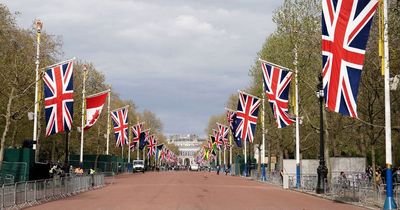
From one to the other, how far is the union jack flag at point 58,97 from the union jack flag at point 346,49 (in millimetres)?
16212

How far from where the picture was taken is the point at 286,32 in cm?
4178

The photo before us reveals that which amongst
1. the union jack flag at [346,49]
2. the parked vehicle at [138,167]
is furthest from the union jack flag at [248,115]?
the parked vehicle at [138,167]

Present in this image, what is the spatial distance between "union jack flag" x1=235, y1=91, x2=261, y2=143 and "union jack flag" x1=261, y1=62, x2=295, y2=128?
39.9 ft

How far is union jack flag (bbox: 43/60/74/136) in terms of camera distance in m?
32.3

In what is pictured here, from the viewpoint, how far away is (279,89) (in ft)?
126

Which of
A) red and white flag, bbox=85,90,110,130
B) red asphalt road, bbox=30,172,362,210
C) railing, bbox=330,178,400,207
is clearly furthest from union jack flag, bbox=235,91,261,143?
railing, bbox=330,178,400,207

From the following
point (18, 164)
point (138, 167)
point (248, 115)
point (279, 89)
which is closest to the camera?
point (18, 164)

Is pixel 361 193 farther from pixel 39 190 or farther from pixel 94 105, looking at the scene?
pixel 94 105

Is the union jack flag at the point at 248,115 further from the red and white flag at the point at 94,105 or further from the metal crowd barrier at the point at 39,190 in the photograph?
the metal crowd barrier at the point at 39,190

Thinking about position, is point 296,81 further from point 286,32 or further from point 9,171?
point 9,171

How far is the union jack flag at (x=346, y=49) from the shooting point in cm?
2080

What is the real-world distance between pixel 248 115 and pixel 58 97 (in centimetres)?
2294

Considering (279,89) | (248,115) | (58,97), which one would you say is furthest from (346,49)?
(248,115)

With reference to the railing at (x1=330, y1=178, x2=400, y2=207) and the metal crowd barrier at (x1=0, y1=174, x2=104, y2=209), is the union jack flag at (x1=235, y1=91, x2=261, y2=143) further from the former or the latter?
the railing at (x1=330, y1=178, x2=400, y2=207)
